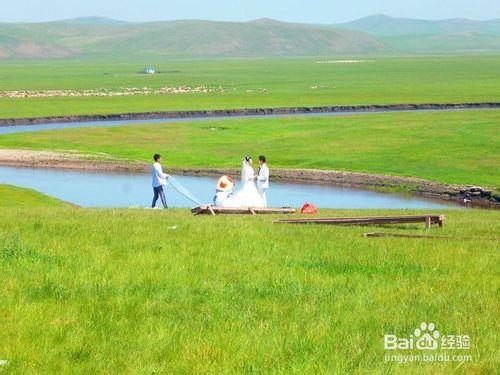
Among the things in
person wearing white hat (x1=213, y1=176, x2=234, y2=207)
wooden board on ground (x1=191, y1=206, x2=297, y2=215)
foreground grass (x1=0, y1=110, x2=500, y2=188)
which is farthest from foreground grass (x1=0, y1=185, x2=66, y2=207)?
foreground grass (x1=0, y1=110, x2=500, y2=188)

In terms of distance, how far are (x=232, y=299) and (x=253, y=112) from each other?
97.6m

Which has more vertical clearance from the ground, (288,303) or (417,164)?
(288,303)

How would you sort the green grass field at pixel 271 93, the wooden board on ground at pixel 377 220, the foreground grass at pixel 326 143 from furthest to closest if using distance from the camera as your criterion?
the green grass field at pixel 271 93
the foreground grass at pixel 326 143
the wooden board on ground at pixel 377 220

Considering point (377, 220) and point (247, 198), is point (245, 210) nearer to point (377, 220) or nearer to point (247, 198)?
point (247, 198)

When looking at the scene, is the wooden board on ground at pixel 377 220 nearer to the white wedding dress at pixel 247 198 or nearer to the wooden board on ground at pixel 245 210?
the wooden board on ground at pixel 245 210

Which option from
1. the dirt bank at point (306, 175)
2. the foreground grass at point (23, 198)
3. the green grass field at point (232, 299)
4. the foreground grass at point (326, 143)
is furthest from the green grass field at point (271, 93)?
the green grass field at point (232, 299)

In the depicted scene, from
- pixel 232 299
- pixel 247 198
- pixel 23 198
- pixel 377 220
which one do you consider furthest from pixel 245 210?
pixel 232 299

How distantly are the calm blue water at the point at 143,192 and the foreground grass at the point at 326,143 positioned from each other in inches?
203

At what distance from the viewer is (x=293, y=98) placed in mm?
129250

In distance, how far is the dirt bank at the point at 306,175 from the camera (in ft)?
170

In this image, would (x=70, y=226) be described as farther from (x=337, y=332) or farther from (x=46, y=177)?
(x=46, y=177)

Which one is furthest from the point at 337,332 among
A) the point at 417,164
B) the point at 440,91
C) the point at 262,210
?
the point at 440,91

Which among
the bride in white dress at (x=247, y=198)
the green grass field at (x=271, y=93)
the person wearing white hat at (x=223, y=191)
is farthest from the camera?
the green grass field at (x=271, y=93)

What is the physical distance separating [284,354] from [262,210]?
19672mm
